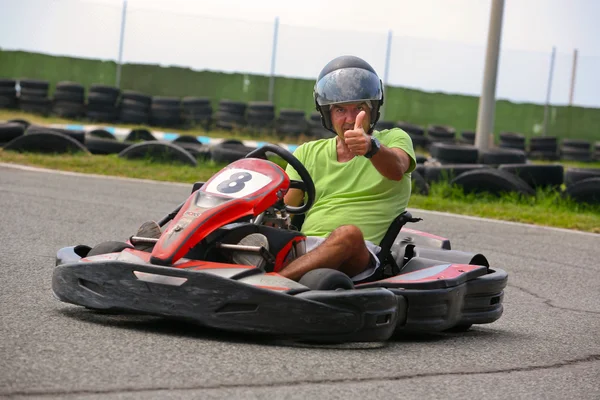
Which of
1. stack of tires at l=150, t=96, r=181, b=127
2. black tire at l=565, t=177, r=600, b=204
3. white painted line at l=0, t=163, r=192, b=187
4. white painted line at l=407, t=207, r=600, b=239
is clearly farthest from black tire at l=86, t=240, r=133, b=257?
stack of tires at l=150, t=96, r=181, b=127

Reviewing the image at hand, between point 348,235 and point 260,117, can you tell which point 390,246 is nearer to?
point 348,235

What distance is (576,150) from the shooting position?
73.7 ft

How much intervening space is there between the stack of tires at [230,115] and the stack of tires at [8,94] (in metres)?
3.89

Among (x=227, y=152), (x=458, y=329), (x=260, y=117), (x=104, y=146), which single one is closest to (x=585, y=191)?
(x=227, y=152)

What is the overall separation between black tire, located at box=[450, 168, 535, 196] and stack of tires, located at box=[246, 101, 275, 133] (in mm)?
10600

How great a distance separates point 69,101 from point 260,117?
3.67 meters

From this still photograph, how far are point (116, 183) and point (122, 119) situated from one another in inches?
400

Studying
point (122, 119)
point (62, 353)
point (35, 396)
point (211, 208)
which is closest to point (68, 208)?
point (211, 208)

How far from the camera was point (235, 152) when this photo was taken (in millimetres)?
12312

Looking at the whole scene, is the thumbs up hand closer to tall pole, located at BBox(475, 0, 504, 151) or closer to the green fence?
tall pole, located at BBox(475, 0, 504, 151)

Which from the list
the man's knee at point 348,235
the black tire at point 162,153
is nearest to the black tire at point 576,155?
the black tire at point 162,153

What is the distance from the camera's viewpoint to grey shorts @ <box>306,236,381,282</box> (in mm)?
4695

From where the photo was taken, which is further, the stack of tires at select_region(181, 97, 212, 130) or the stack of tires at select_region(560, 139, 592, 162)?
the stack of tires at select_region(560, 139, 592, 162)

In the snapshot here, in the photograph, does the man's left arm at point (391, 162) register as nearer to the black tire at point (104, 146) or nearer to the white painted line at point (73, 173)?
the white painted line at point (73, 173)
